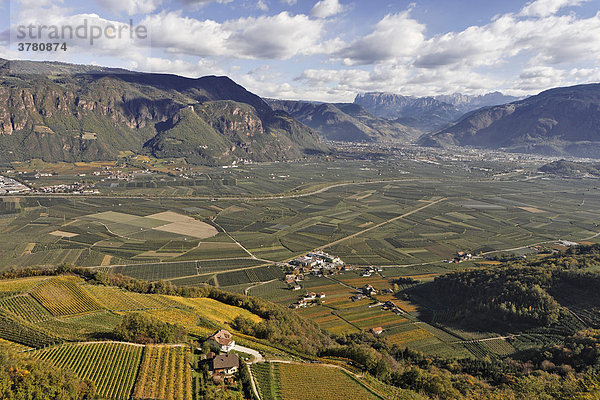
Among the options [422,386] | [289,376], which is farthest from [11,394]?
[422,386]

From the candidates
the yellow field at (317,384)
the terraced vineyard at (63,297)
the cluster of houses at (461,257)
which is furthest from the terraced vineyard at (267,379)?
the cluster of houses at (461,257)

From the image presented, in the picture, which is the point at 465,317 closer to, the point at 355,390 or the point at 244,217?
the point at 355,390

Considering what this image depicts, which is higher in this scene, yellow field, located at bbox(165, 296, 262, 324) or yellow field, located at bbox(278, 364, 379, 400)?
yellow field, located at bbox(278, 364, 379, 400)

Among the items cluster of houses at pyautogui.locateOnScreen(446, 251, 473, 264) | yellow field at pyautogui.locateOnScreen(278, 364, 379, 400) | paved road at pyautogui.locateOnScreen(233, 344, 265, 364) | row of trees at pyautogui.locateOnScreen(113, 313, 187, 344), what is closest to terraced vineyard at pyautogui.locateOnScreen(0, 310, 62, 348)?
row of trees at pyautogui.locateOnScreen(113, 313, 187, 344)

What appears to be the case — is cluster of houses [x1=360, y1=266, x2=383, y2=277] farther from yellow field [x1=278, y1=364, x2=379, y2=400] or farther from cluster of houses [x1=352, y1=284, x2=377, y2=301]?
yellow field [x1=278, y1=364, x2=379, y2=400]

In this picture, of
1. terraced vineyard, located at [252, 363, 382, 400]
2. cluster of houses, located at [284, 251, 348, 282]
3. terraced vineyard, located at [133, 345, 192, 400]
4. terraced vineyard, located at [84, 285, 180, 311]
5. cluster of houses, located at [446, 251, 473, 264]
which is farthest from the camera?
cluster of houses, located at [446, 251, 473, 264]

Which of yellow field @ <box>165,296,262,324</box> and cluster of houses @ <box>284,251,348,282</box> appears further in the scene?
cluster of houses @ <box>284,251,348,282</box>

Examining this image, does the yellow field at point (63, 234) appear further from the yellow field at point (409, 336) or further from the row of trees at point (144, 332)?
the yellow field at point (409, 336)

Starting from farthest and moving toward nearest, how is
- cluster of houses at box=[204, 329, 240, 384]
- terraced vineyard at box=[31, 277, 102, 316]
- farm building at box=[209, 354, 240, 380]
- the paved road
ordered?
terraced vineyard at box=[31, 277, 102, 316], the paved road, farm building at box=[209, 354, 240, 380], cluster of houses at box=[204, 329, 240, 384]
